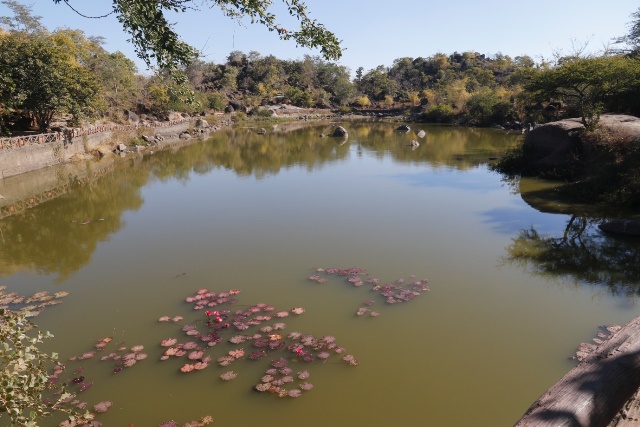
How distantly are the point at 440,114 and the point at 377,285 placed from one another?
44473 mm

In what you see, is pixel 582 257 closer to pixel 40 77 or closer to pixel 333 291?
pixel 333 291

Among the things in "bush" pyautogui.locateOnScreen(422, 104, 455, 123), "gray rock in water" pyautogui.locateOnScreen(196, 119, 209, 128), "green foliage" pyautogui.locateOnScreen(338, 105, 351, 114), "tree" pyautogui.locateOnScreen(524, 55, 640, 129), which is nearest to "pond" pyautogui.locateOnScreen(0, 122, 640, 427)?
"tree" pyautogui.locateOnScreen(524, 55, 640, 129)

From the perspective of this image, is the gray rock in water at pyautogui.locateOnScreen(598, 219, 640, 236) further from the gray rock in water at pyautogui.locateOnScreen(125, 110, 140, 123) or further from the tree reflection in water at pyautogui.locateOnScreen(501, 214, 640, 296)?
the gray rock in water at pyautogui.locateOnScreen(125, 110, 140, 123)

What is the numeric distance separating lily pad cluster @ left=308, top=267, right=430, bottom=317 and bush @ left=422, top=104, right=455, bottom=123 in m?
42.7

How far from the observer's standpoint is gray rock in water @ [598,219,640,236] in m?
9.33

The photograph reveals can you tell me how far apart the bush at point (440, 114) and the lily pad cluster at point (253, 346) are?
44595 mm

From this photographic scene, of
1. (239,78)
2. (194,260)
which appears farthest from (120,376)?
(239,78)

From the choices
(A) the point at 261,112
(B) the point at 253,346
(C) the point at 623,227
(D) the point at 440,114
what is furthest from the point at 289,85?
(B) the point at 253,346

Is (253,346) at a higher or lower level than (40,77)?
lower

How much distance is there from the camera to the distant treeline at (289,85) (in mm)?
17188

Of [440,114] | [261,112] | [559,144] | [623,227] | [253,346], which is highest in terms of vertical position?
[261,112]

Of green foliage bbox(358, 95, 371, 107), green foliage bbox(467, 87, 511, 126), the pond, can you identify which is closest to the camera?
the pond

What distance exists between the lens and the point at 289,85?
7419 centimetres

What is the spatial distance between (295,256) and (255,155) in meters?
17.6
